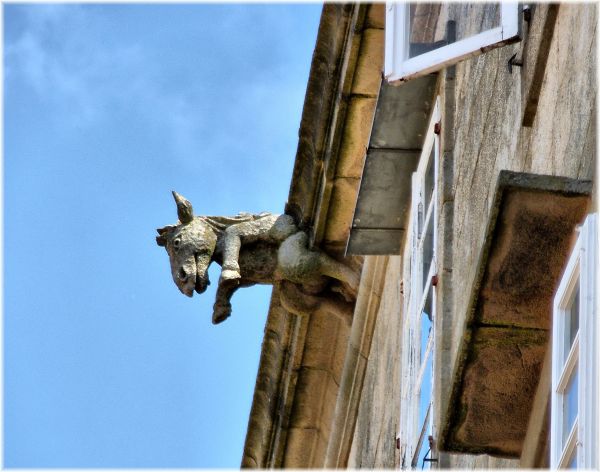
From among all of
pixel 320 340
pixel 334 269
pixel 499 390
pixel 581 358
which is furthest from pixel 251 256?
pixel 581 358

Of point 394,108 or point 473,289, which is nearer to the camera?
point 473,289

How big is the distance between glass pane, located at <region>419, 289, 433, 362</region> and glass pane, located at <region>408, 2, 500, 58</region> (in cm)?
130

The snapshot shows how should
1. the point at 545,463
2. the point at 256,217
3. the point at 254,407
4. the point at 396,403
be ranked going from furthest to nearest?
the point at 254,407
the point at 256,217
the point at 396,403
the point at 545,463

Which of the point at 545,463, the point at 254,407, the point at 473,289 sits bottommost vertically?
the point at 545,463

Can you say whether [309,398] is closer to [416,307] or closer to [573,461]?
[416,307]

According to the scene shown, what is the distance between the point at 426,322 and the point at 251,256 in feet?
10.6

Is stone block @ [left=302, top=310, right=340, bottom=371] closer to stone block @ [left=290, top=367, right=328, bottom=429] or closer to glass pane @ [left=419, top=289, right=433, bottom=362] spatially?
stone block @ [left=290, top=367, right=328, bottom=429]

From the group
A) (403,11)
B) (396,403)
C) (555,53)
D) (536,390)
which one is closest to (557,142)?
(555,53)

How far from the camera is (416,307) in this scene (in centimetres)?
1056

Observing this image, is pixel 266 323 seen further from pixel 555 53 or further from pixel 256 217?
pixel 555 53

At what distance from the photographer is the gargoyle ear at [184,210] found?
13086mm

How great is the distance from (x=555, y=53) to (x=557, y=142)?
45 centimetres

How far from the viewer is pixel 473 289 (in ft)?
24.6

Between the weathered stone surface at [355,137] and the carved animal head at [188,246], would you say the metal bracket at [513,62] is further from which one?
the carved animal head at [188,246]
